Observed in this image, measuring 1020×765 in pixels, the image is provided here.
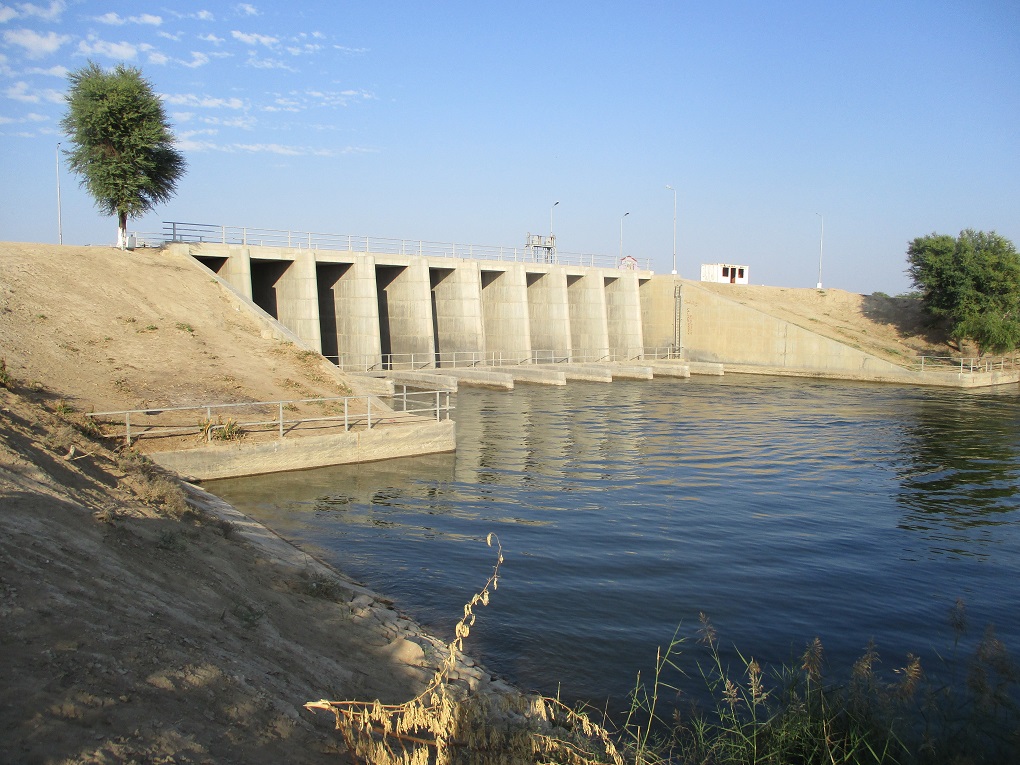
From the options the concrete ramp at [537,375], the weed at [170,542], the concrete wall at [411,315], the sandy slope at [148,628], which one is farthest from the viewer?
the concrete wall at [411,315]

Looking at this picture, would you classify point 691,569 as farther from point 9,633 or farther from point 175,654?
point 9,633

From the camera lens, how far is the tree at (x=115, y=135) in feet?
120

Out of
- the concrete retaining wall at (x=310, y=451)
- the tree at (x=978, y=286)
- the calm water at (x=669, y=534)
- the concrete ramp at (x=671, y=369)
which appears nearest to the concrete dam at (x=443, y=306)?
the concrete ramp at (x=671, y=369)

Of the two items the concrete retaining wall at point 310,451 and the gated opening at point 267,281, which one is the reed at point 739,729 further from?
the gated opening at point 267,281

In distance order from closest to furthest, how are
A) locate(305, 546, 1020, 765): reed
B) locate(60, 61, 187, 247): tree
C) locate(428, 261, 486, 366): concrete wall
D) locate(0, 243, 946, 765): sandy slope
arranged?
locate(0, 243, 946, 765): sandy slope → locate(305, 546, 1020, 765): reed → locate(60, 61, 187, 247): tree → locate(428, 261, 486, 366): concrete wall

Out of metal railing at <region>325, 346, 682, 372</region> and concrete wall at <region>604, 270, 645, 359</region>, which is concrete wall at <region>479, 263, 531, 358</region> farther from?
concrete wall at <region>604, 270, 645, 359</region>

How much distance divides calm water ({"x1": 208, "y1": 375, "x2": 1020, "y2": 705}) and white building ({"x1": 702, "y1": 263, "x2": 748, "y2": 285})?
40.9 metres

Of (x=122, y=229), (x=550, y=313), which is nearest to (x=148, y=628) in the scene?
(x=122, y=229)

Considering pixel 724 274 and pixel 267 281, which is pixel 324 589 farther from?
pixel 724 274

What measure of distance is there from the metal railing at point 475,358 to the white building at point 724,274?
50.8ft

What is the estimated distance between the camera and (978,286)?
54.7 meters

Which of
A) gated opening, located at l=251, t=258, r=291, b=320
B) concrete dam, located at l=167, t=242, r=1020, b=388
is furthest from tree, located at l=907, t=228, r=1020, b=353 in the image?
gated opening, located at l=251, t=258, r=291, b=320

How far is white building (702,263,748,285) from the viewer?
234 ft

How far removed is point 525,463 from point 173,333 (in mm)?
13347
